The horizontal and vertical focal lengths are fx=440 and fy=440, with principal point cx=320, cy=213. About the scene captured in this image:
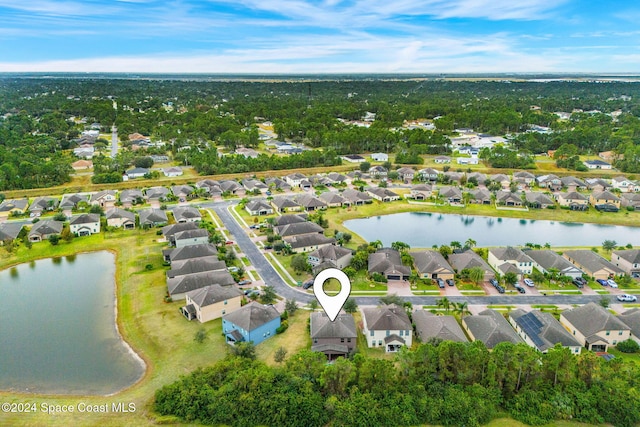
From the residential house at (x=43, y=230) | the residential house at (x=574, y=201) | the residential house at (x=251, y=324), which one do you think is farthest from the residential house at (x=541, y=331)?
the residential house at (x=43, y=230)

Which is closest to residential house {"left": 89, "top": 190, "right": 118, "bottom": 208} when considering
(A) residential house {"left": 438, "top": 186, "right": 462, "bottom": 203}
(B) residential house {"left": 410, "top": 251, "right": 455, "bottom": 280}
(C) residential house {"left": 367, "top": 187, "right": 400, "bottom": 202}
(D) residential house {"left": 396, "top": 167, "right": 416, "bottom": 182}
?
(C) residential house {"left": 367, "top": 187, "right": 400, "bottom": 202}

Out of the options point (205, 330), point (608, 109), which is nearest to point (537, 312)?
point (205, 330)

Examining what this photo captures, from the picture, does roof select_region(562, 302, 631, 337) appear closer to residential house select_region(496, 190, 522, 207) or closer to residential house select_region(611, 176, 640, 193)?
residential house select_region(496, 190, 522, 207)

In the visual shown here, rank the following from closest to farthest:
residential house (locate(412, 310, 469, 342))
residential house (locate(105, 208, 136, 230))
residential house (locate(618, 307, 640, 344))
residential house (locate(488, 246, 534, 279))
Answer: residential house (locate(412, 310, 469, 342))
residential house (locate(618, 307, 640, 344))
residential house (locate(488, 246, 534, 279))
residential house (locate(105, 208, 136, 230))

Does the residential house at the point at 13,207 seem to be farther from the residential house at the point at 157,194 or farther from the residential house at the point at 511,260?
the residential house at the point at 511,260

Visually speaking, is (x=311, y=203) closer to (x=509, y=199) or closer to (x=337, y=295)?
(x=509, y=199)

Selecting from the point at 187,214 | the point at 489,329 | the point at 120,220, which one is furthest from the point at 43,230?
the point at 489,329
